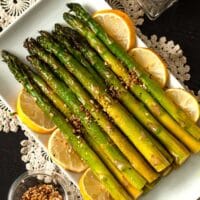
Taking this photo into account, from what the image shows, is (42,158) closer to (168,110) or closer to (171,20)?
(168,110)

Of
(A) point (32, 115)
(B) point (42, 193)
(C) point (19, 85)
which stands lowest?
(B) point (42, 193)

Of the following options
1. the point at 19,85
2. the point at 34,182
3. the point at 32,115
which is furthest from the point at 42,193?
the point at 19,85

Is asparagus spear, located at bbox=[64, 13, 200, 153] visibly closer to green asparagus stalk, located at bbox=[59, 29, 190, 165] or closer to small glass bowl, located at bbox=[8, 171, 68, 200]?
green asparagus stalk, located at bbox=[59, 29, 190, 165]

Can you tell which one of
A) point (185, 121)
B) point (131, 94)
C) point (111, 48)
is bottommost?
point (185, 121)

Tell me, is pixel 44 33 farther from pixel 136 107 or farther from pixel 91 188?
pixel 91 188

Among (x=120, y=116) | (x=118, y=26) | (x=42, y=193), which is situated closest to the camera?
(x=120, y=116)

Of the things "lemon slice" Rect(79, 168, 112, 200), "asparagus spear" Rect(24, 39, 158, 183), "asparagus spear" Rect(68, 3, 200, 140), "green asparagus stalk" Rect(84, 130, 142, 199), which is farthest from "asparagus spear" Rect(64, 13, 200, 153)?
"lemon slice" Rect(79, 168, 112, 200)

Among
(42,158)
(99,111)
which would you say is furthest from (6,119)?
(99,111)
